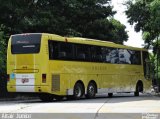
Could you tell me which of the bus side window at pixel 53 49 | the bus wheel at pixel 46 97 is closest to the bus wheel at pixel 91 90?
the bus wheel at pixel 46 97

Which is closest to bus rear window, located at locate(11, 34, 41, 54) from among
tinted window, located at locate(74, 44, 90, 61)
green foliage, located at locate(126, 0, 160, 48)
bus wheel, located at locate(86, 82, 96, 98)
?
tinted window, located at locate(74, 44, 90, 61)

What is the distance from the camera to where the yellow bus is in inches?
1048

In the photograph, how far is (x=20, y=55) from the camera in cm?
2691

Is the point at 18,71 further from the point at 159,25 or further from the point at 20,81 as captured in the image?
the point at 159,25

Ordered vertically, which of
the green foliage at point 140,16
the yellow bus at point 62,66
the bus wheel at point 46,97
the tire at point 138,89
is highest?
the green foliage at point 140,16

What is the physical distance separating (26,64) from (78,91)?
3.88 metres

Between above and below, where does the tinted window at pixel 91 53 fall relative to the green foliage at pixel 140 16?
below

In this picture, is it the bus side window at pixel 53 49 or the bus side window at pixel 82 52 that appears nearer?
the bus side window at pixel 53 49

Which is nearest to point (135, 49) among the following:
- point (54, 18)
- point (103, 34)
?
point (54, 18)

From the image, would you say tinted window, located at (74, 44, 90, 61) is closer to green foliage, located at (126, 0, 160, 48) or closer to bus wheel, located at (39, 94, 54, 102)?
bus wheel, located at (39, 94, 54, 102)

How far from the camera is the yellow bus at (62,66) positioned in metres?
26.6

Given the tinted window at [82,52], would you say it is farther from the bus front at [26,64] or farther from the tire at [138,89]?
the tire at [138,89]

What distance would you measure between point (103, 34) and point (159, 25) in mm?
15599

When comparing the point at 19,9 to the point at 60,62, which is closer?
the point at 60,62
